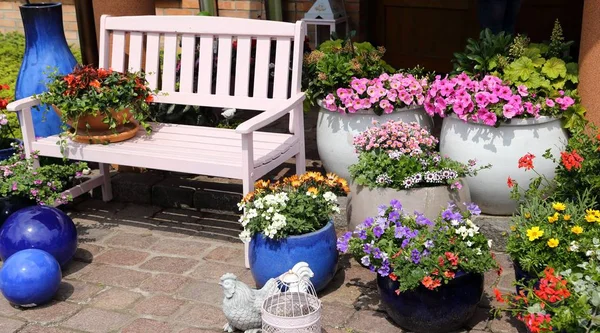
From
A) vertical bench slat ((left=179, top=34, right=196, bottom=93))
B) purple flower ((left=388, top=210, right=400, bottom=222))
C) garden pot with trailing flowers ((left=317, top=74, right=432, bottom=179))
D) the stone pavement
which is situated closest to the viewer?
purple flower ((left=388, top=210, right=400, bottom=222))

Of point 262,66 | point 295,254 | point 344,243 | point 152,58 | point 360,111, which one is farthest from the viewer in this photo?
point 152,58

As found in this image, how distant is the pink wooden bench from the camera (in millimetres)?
4664

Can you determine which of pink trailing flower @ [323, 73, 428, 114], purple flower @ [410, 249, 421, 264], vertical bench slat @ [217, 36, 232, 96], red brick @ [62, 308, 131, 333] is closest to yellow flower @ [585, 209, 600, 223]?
purple flower @ [410, 249, 421, 264]

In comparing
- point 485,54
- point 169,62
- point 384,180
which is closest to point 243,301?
point 384,180

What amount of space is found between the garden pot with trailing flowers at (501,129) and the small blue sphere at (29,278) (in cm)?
228

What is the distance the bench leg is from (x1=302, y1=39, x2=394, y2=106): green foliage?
4.81 feet

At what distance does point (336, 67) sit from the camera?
196 inches

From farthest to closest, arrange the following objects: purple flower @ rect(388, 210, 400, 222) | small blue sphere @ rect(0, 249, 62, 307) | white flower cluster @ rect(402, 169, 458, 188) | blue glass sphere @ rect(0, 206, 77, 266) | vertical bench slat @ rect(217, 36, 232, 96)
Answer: vertical bench slat @ rect(217, 36, 232, 96), blue glass sphere @ rect(0, 206, 77, 266), white flower cluster @ rect(402, 169, 458, 188), small blue sphere @ rect(0, 249, 62, 307), purple flower @ rect(388, 210, 400, 222)

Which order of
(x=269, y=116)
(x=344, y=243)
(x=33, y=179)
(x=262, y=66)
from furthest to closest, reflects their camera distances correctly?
(x=262, y=66) < (x=33, y=179) < (x=269, y=116) < (x=344, y=243)

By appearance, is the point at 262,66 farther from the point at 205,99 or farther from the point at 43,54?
the point at 43,54

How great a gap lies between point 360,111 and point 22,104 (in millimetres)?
2047

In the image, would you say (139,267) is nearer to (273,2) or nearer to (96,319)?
(96,319)

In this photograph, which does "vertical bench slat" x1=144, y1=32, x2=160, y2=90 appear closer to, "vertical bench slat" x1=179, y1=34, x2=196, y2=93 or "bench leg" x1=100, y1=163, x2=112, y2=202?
"vertical bench slat" x1=179, y1=34, x2=196, y2=93

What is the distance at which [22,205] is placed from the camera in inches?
192
